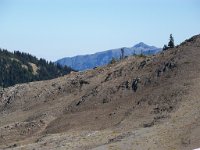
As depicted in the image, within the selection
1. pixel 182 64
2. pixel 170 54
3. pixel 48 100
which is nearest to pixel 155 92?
pixel 182 64

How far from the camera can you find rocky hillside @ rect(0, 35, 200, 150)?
157 ft

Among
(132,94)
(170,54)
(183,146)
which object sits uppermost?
(170,54)

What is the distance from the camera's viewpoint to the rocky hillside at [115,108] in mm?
47716

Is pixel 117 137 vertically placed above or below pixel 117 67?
below

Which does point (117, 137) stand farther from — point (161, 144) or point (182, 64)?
point (182, 64)

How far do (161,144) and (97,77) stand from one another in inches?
1575

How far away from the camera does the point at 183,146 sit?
42.0 meters

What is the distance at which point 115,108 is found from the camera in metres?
65.1

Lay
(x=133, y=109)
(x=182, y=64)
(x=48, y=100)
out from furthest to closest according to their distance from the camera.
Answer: (x=48, y=100), (x=182, y=64), (x=133, y=109)

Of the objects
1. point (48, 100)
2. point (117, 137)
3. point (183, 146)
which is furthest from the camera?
point (48, 100)

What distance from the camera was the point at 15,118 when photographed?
78.9 m

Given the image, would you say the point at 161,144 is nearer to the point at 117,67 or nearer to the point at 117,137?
the point at 117,137

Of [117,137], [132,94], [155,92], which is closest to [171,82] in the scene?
[155,92]

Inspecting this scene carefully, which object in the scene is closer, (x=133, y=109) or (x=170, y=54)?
(x=133, y=109)
